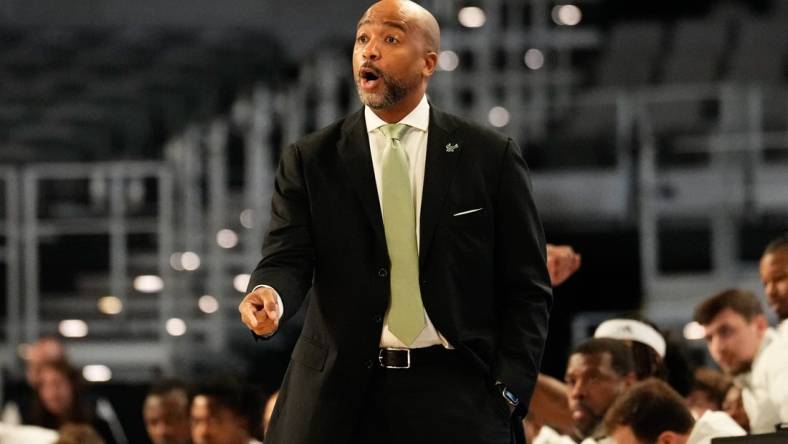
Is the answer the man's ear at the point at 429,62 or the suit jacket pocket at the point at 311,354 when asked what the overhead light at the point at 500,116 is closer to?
the man's ear at the point at 429,62

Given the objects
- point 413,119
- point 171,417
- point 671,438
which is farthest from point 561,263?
point 171,417

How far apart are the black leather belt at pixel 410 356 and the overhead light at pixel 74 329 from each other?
687 cm

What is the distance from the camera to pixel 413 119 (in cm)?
323

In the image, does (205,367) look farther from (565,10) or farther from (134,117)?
(565,10)

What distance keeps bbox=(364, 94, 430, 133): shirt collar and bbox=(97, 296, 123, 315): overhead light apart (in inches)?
265

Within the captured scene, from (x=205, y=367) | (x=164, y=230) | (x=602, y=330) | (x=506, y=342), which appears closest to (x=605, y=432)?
(x=602, y=330)

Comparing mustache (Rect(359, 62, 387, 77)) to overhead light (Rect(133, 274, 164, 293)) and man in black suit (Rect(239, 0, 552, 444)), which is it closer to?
man in black suit (Rect(239, 0, 552, 444))

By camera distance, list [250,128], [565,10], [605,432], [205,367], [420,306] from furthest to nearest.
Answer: [565,10] < [250,128] < [205,367] < [605,432] < [420,306]

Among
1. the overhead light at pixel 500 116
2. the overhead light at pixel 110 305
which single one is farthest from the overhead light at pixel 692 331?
the overhead light at pixel 110 305

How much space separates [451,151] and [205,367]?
585 cm

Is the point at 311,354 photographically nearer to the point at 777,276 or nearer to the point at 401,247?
the point at 401,247

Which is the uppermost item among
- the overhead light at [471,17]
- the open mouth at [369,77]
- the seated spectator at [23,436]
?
the overhead light at [471,17]

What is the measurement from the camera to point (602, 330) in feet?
16.6

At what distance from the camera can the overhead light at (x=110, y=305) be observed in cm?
981
